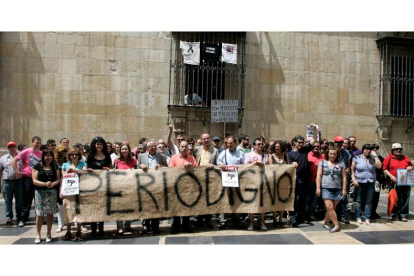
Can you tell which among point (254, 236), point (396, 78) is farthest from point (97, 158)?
point (396, 78)

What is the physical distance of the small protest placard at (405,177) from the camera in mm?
7852

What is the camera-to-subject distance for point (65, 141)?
838 cm

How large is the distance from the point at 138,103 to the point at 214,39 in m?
3.79

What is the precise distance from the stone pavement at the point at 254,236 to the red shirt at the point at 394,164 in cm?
124

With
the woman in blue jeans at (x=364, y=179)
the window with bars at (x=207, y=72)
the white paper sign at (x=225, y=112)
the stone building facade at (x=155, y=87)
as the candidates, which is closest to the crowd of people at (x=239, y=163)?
the woman in blue jeans at (x=364, y=179)

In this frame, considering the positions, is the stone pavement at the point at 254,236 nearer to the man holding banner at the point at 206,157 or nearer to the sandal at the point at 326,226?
the sandal at the point at 326,226

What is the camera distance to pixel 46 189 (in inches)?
249

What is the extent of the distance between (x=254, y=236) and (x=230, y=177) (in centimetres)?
119

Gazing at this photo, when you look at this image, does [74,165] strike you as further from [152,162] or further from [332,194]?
[332,194]

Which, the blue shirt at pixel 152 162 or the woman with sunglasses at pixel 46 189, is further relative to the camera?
the blue shirt at pixel 152 162

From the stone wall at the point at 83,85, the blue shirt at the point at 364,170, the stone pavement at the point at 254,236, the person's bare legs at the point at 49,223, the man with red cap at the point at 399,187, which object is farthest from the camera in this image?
the stone wall at the point at 83,85

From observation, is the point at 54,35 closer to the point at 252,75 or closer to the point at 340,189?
the point at 252,75

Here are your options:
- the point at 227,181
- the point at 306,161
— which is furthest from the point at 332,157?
the point at 227,181

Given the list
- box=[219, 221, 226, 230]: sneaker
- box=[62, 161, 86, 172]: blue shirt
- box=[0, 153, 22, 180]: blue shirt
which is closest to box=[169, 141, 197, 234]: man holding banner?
box=[219, 221, 226, 230]: sneaker
